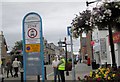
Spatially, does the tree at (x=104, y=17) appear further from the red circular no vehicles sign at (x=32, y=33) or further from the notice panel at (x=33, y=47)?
the notice panel at (x=33, y=47)

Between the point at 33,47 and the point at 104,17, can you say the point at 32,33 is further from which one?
the point at 104,17

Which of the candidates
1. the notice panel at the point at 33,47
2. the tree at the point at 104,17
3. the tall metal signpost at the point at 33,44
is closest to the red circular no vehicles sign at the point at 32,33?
the tall metal signpost at the point at 33,44

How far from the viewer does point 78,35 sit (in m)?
12.5

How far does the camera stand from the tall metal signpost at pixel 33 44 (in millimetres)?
14617

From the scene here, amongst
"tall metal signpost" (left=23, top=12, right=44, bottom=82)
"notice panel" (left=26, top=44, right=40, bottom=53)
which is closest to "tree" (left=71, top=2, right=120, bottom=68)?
"tall metal signpost" (left=23, top=12, right=44, bottom=82)

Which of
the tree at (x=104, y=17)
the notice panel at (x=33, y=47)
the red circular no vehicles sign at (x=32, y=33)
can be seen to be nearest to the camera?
the tree at (x=104, y=17)

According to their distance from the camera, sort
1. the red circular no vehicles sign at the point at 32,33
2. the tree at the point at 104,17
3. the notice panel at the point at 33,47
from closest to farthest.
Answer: the tree at the point at 104,17, the red circular no vehicles sign at the point at 32,33, the notice panel at the point at 33,47

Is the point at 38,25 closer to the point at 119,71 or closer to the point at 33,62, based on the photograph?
the point at 33,62

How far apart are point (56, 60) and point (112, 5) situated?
9.74 metres

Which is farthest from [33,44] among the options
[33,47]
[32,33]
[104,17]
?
[104,17]

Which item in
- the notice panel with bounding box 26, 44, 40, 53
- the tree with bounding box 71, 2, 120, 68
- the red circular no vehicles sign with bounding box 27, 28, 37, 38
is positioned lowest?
the notice panel with bounding box 26, 44, 40, 53

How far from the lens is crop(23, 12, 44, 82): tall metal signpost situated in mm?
14617

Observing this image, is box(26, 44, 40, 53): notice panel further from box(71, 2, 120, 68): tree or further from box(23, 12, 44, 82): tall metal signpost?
box(71, 2, 120, 68): tree

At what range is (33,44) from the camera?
48.5 ft
